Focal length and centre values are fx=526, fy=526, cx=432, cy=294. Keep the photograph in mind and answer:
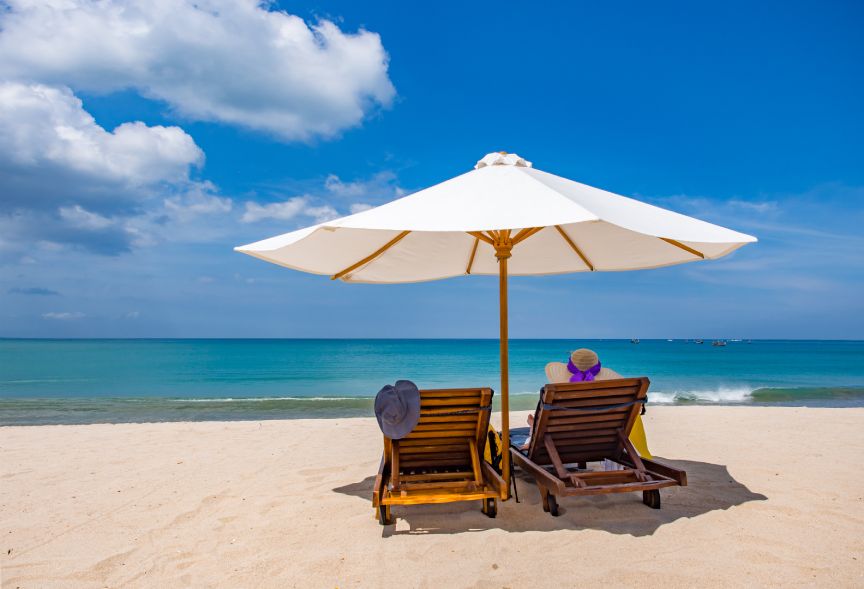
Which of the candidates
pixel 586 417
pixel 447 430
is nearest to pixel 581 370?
pixel 586 417

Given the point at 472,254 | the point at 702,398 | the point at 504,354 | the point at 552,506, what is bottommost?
the point at 702,398

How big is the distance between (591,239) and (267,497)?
349 cm

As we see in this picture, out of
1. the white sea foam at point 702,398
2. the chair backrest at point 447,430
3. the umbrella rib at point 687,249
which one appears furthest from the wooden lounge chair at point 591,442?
the white sea foam at point 702,398

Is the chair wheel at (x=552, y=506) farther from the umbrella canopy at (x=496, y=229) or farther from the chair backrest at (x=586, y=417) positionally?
the umbrella canopy at (x=496, y=229)

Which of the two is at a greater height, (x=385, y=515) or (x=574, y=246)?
(x=574, y=246)

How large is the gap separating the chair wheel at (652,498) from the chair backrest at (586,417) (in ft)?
1.06

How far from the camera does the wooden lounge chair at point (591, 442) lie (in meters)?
3.49

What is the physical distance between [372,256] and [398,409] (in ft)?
5.59

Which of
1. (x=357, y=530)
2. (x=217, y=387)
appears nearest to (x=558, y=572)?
→ (x=357, y=530)

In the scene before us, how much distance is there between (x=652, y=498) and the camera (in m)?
3.64

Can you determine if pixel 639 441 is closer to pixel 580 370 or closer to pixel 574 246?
pixel 580 370

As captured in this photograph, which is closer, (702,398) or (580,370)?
(580,370)

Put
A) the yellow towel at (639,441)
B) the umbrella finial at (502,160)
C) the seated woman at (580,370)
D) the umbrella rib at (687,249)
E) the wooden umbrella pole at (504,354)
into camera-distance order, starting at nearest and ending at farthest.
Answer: the wooden umbrella pole at (504,354) < the umbrella finial at (502,160) < the seated woman at (580,370) < the yellow towel at (639,441) < the umbrella rib at (687,249)

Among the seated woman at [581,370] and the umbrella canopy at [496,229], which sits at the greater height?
the umbrella canopy at [496,229]
